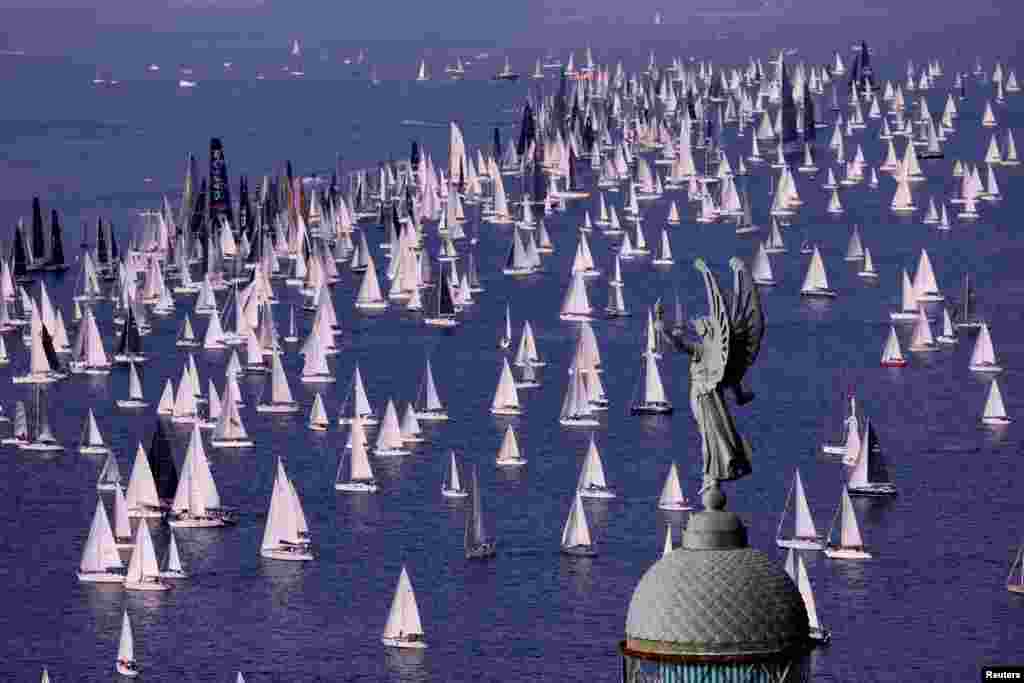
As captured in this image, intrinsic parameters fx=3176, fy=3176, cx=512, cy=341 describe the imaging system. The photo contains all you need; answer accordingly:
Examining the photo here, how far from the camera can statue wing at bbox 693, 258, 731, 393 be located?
84.4ft

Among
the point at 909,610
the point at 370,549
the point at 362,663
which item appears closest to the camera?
the point at 362,663

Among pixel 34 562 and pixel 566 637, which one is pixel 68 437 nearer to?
pixel 34 562

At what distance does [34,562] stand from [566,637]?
35477mm

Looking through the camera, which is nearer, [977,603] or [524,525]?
[977,603]

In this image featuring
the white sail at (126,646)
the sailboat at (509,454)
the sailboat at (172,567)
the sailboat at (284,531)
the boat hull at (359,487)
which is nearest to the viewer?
the white sail at (126,646)

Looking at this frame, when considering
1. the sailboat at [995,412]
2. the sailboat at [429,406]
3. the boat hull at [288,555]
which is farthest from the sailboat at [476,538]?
the sailboat at [995,412]

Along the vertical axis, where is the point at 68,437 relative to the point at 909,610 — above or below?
below

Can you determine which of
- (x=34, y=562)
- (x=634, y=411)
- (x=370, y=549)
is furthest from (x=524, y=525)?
(x=634, y=411)

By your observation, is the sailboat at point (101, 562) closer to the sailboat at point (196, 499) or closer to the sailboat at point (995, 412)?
the sailboat at point (196, 499)

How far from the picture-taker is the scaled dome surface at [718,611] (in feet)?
79.9

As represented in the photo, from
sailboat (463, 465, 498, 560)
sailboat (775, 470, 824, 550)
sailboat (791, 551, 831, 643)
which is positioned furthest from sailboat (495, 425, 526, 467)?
sailboat (791, 551, 831, 643)

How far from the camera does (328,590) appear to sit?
141500 mm

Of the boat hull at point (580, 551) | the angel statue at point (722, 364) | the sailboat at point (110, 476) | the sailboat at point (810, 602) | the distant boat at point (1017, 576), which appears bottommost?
the sailboat at point (110, 476)

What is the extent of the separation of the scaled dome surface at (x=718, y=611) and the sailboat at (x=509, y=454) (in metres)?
146
